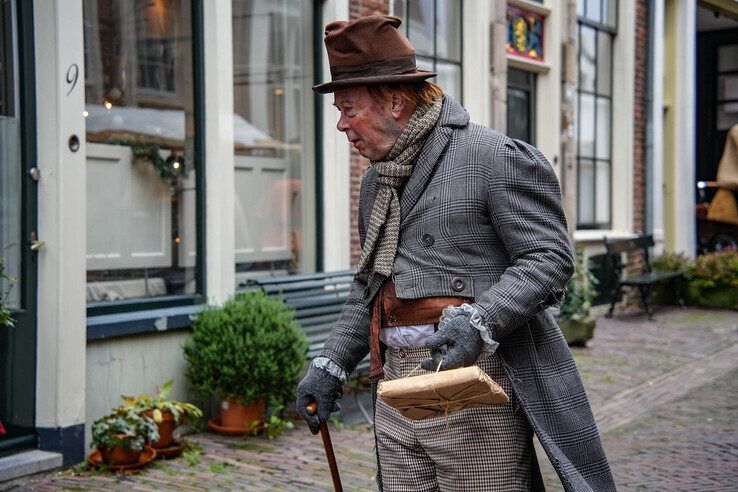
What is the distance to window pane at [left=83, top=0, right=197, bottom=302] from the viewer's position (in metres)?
6.21

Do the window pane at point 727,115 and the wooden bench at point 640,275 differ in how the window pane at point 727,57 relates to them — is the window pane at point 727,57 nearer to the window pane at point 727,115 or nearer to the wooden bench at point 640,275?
the window pane at point 727,115

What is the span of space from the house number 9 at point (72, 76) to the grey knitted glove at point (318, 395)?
10.4 ft

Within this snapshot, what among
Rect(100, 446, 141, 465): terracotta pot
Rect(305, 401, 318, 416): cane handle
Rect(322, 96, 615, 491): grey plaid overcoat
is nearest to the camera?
Rect(322, 96, 615, 491): grey plaid overcoat

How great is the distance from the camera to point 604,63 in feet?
42.3

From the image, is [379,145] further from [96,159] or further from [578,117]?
[578,117]

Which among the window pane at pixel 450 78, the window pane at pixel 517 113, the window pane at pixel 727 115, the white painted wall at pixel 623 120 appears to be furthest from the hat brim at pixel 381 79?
the window pane at pixel 727 115

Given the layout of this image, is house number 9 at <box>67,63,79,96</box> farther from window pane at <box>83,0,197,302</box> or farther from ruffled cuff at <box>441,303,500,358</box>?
ruffled cuff at <box>441,303,500,358</box>

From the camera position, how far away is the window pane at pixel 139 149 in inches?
245

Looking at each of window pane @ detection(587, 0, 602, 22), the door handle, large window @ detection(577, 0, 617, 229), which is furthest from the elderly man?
window pane @ detection(587, 0, 602, 22)

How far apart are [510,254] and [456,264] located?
15 cm

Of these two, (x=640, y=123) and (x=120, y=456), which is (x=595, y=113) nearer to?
(x=640, y=123)

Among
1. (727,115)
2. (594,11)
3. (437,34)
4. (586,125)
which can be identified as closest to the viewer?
(437,34)

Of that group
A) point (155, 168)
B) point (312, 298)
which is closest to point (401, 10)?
point (312, 298)

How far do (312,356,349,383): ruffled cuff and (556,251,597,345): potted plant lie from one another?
672 centimetres
